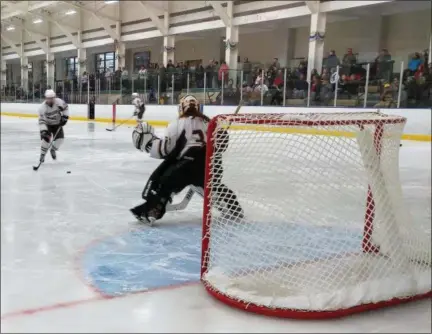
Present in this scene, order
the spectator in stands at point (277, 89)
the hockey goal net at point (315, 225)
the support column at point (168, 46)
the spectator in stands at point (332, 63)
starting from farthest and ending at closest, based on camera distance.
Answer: the support column at point (168, 46), the spectator in stands at point (277, 89), the spectator in stands at point (332, 63), the hockey goal net at point (315, 225)

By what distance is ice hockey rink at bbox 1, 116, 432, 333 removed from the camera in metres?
1.25

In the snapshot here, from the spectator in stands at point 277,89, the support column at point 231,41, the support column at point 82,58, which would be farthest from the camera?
the support column at point 82,58

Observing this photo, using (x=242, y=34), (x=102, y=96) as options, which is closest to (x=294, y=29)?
(x=242, y=34)

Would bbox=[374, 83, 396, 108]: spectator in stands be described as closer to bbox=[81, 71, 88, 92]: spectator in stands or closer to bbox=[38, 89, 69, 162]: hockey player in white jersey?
bbox=[38, 89, 69, 162]: hockey player in white jersey

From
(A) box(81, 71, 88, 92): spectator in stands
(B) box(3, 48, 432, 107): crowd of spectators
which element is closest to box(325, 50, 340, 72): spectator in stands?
(B) box(3, 48, 432, 107): crowd of spectators

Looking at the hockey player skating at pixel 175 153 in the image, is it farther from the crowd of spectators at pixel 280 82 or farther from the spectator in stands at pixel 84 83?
the spectator in stands at pixel 84 83

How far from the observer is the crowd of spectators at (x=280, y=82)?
24.7 ft

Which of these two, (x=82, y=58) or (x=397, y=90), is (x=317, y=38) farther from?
(x=82, y=58)

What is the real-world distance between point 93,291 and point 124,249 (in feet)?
1.87

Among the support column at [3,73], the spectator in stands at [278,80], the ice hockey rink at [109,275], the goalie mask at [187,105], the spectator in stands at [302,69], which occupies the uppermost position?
the spectator in stands at [302,69]

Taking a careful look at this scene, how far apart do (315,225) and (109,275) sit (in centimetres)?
88

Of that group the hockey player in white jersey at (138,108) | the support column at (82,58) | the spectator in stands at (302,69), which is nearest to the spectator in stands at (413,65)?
the spectator in stands at (302,69)

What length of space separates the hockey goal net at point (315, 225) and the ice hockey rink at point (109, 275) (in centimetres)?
8

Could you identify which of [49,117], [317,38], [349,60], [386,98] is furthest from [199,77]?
[49,117]
